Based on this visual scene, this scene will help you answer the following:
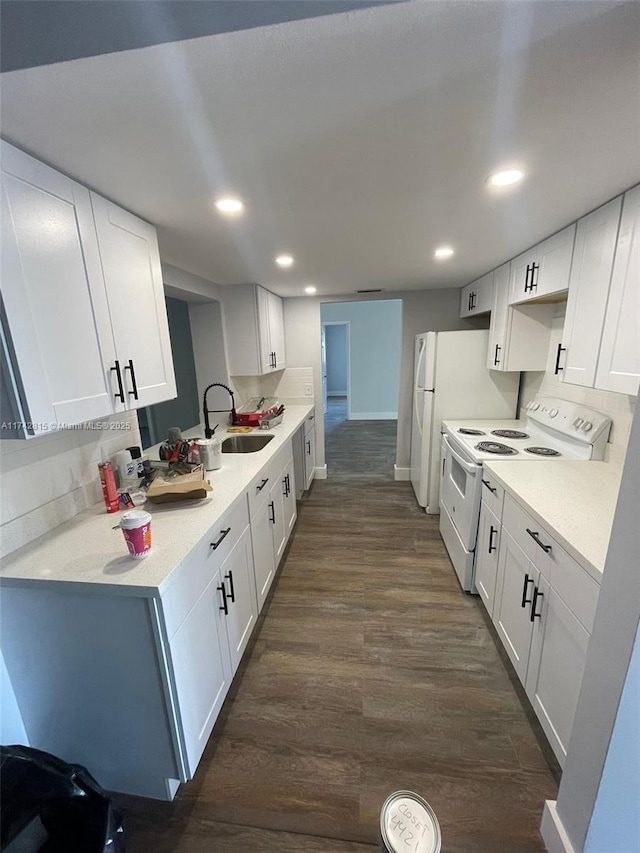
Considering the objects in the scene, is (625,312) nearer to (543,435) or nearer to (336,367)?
(543,435)

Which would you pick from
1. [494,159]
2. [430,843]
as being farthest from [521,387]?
[430,843]

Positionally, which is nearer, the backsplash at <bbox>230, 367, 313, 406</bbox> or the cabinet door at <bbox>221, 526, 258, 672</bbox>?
the cabinet door at <bbox>221, 526, 258, 672</bbox>

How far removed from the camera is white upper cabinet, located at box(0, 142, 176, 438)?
0.92m

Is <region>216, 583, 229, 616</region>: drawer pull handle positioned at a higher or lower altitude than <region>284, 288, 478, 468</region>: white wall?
lower

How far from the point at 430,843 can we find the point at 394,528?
2045mm

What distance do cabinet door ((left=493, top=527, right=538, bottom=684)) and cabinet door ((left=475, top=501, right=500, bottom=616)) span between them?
6 centimetres

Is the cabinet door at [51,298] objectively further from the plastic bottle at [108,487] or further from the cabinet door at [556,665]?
the cabinet door at [556,665]

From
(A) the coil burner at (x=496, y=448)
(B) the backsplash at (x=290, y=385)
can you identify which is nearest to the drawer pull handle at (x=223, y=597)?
(A) the coil burner at (x=496, y=448)

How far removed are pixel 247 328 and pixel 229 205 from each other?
1.67m

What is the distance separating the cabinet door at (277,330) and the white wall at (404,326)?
14 cm

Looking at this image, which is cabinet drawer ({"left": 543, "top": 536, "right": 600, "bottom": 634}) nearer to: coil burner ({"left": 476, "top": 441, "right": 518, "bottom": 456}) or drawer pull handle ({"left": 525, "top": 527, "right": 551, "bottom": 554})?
drawer pull handle ({"left": 525, "top": 527, "right": 551, "bottom": 554})

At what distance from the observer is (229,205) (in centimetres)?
131

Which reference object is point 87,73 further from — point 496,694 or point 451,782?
point 496,694

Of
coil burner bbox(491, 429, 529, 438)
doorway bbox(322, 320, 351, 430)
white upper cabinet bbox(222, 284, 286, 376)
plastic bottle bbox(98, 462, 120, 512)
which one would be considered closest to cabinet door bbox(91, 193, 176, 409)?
plastic bottle bbox(98, 462, 120, 512)
